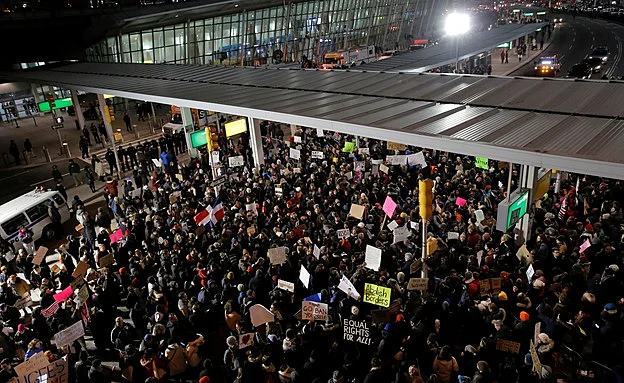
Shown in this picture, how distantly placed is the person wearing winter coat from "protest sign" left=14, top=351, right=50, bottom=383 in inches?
245

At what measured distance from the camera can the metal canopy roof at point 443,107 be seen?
8727mm

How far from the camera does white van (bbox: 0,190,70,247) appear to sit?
15266 mm

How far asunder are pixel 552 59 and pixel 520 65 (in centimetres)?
1129

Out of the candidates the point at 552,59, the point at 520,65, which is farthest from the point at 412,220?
the point at 520,65

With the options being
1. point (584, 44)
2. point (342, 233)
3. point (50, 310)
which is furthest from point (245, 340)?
point (584, 44)

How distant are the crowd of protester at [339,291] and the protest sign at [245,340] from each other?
0.12 metres

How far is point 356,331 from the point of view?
25.3 ft

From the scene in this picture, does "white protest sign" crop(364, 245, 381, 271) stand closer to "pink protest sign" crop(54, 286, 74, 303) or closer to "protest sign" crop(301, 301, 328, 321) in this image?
"protest sign" crop(301, 301, 328, 321)

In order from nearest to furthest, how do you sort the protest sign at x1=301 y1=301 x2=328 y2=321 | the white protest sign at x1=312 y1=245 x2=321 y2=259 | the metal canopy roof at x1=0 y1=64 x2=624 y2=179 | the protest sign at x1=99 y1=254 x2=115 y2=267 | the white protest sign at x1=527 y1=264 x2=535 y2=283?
1. the protest sign at x1=301 y1=301 x2=328 y2=321
2. the white protest sign at x1=527 y1=264 x2=535 y2=283
3. the metal canopy roof at x1=0 y1=64 x2=624 y2=179
4. the white protest sign at x1=312 y1=245 x2=321 y2=259
5. the protest sign at x1=99 y1=254 x2=115 y2=267

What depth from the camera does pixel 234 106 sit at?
597 inches

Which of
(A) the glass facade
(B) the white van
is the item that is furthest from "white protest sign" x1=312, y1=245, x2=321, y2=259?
(A) the glass facade

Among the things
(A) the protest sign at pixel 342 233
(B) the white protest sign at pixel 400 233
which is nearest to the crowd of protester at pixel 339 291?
(A) the protest sign at pixel 342 233

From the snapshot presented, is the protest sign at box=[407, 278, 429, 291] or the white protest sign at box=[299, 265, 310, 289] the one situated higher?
the protest sign at box=[407, 278, 429, 291]

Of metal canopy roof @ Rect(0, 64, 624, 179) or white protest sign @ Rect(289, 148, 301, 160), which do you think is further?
white protest sign @ Rect(289, 148, 301, 160)
